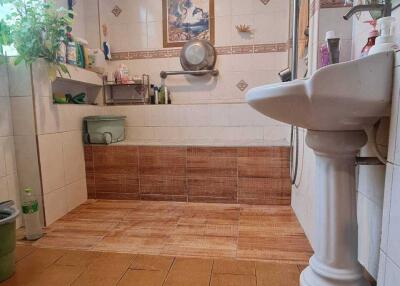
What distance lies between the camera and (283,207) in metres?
2.11

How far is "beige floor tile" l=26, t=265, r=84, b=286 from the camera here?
1240 millimetres

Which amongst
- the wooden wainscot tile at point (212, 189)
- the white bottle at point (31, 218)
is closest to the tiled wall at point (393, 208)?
the wooden wainscot tile at point (212, 189)

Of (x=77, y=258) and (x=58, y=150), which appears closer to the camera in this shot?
(x=77, y=258)

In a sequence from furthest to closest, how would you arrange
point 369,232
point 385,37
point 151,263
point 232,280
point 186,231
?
1. point 186,231
2. point 151,263
3. point 232,280
4. point 369,232
5. point 385,37

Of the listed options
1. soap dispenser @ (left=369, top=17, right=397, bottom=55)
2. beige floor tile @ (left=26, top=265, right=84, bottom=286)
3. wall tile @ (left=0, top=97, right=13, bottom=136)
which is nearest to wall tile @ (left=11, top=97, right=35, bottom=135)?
wall tile @ (left=0, top=97, right=13, bottom=136)

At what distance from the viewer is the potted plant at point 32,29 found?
1575 millimetres

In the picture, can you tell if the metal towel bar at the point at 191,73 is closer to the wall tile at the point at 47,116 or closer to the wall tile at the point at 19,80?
the wall tile at the point at 47,116

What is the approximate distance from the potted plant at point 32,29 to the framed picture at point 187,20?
1.17 meters

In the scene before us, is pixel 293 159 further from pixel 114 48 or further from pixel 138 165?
pixel 114 48

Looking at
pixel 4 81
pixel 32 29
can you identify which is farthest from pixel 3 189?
pixel 32 29

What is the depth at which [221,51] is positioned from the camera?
265 centimetres

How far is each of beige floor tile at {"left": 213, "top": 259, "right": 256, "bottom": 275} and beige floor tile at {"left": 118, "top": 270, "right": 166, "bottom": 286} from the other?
0.86ft

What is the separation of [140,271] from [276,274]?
646 mm

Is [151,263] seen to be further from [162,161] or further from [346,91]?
[346,91]
